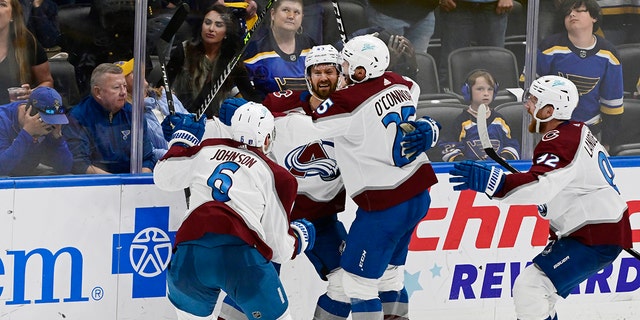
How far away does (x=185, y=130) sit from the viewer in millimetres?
5090

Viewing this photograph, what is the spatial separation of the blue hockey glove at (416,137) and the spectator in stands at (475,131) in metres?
0.77

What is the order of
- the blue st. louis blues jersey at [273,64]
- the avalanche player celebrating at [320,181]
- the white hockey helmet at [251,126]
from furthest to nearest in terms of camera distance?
the blue st. louis blues jersey at [273,64]
the avalanche player celebrating at [320,181]
the white hockey helmet at [251,126]

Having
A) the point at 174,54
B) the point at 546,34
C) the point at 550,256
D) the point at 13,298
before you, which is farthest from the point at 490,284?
the point at 13,298

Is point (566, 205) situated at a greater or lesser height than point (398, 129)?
lesser

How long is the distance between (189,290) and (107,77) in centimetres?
124

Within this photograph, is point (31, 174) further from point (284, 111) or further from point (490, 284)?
point (490, 284)

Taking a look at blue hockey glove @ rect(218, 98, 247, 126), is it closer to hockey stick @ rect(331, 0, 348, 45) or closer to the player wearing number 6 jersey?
the player wearing number 6 jersey

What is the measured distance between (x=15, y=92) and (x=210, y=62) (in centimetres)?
91

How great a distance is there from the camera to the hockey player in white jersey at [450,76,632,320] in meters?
5.18

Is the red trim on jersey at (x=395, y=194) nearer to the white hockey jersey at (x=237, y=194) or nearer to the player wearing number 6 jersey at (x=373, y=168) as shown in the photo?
the player wearing number 6 jersey at (x=373, y=168)

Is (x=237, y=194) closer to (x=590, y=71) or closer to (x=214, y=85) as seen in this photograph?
(x=214, y=85)

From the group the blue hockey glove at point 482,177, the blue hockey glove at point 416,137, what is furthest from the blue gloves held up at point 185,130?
the blue hockey glove at point 482,177

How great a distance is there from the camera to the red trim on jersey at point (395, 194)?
530 cm

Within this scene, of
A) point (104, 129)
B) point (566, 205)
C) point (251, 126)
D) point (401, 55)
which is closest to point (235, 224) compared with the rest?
point (251, 126)
